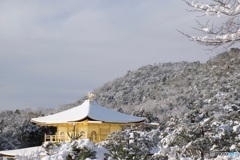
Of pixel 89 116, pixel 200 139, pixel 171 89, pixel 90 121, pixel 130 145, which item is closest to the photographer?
pixel 130 145

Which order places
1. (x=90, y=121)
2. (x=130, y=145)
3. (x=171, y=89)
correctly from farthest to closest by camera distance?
1. (x=171, y=89)
2. (x=90, y=121)
3. (x=130, y=145)

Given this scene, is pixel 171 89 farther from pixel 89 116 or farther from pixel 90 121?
pixel 90 121

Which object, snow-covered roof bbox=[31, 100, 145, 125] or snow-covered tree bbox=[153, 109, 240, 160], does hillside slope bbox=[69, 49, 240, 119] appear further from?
snow-covered tree bbox=[153, 109, 240, 160]

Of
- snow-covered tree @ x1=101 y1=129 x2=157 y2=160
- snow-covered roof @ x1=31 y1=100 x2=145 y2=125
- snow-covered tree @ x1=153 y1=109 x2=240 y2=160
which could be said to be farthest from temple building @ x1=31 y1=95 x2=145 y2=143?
snow-covered tree @ x1=153 y1=109 x2=240 y2=160

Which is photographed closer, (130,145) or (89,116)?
(130,145)

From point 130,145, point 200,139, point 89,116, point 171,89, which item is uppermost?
point 171,89

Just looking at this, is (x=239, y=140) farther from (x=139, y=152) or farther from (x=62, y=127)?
(x=62, y=127)

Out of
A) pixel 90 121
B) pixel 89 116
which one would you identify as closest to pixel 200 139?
pixel 90 121

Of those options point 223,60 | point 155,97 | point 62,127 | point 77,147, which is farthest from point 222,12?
point 155,97

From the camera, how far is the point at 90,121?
2489 centimetres

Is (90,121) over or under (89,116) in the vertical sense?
under

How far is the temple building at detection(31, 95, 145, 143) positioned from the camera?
2509 centimetres

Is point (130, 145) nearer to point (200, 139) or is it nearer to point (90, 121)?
point (200, 139)

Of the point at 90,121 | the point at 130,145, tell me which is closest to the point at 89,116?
the point at 90,121
